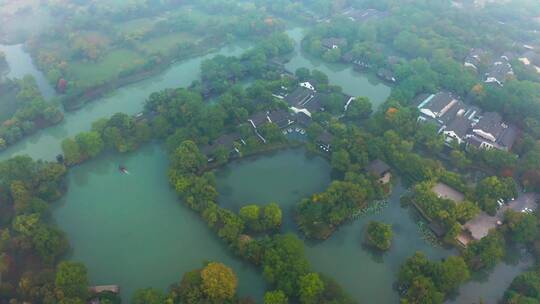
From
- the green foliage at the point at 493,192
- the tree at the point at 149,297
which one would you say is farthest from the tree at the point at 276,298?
the green foliage at the point at 493,192

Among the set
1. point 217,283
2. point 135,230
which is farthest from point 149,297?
point 135,230

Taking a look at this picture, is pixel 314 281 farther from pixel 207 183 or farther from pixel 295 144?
pixel 295 144

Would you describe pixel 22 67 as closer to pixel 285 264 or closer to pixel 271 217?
pixel 271 217

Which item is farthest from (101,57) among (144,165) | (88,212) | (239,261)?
(239,261)

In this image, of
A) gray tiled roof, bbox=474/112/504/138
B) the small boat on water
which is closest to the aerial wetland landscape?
gray tiled roof, bbox=474/112/504/138

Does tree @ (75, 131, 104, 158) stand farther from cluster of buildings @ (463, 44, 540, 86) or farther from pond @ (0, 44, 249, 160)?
cluster of buildings @ (463, 44, 540, 86)

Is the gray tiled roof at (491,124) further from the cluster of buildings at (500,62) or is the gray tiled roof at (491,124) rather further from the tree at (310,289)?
the tree at (310,289)
